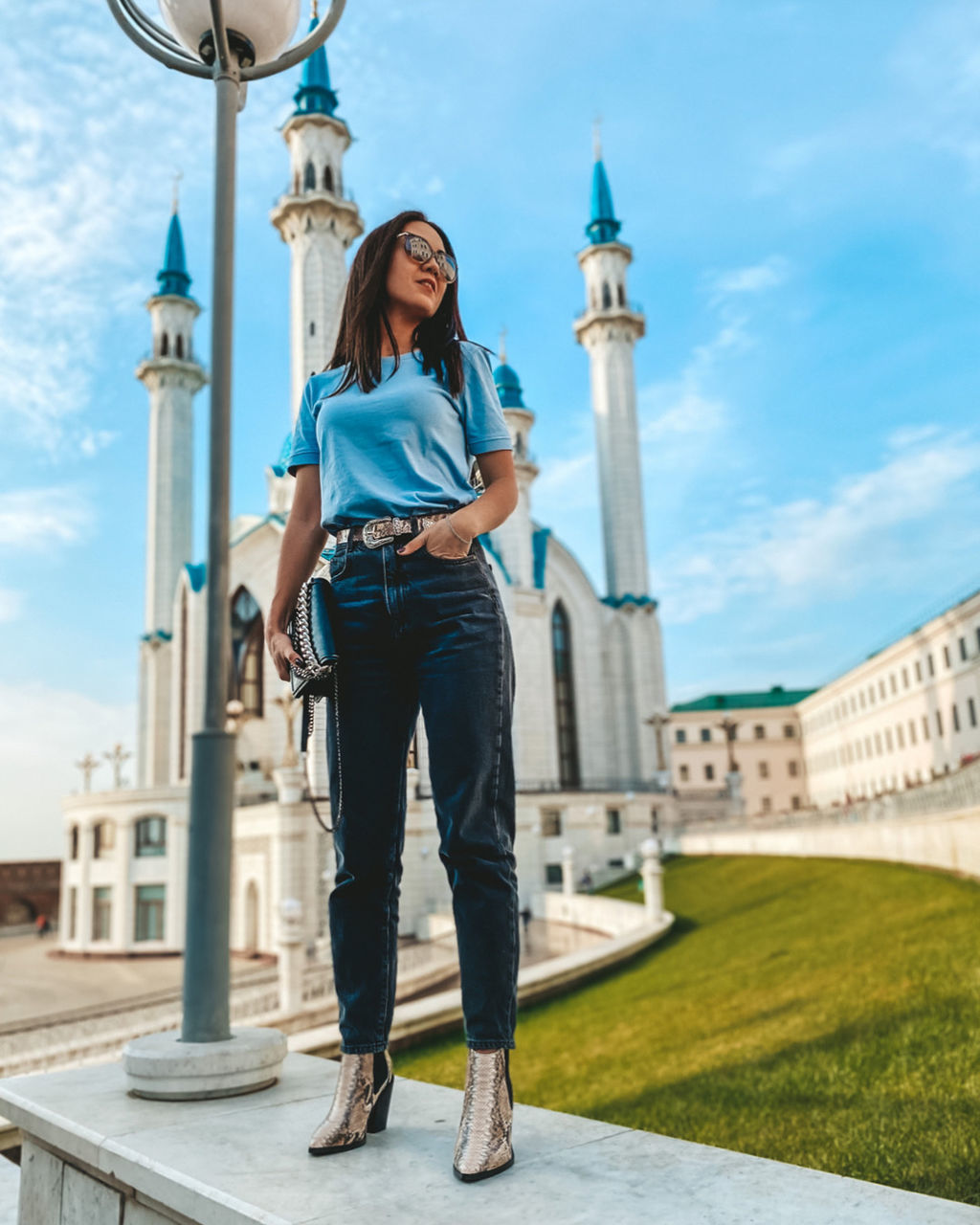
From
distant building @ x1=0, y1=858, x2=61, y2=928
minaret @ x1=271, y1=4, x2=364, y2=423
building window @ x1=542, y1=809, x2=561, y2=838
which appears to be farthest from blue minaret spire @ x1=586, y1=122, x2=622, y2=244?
distant building @ x1=0, y1=858, x2=61, y2=928

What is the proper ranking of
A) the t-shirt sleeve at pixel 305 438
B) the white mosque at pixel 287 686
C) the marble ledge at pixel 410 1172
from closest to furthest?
A: the marble ledge at pixel 410 1172 < the t-shirt sleeve at pixel 305 438 < the white mosque at pixel 287 686

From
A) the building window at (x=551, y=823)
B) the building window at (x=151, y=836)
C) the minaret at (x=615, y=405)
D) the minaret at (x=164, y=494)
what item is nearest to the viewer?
the building window at (x=151, y=836)

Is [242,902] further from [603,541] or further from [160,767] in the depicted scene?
[603,541]

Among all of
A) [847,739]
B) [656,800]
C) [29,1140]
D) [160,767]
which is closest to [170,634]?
[160,767]

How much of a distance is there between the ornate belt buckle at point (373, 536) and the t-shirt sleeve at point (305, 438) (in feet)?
1.29

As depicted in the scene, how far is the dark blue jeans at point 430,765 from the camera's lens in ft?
7.77

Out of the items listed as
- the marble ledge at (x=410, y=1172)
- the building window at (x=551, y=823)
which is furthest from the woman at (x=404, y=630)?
the building window at (x=551, y=823)

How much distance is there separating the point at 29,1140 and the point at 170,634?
41.2 meters

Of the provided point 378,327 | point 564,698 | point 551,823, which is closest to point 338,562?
point 378,327

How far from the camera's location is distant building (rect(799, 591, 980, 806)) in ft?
Answer: 125

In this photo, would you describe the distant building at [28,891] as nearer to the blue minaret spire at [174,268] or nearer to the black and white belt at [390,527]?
the blue minaret spire at [174,268]

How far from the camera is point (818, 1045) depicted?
579 centimetres

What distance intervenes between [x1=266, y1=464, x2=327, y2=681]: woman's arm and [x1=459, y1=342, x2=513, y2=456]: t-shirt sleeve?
1.63 ft

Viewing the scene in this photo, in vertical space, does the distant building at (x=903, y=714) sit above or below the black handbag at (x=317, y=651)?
above
